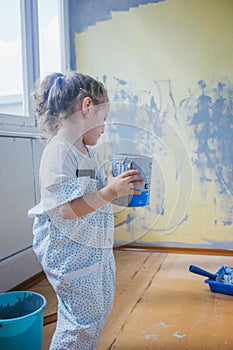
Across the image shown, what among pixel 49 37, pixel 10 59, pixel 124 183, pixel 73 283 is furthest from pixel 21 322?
pixel 49 37

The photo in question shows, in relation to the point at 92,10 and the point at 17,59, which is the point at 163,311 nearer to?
the point at 17,59

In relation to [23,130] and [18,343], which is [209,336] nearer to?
[18,343]

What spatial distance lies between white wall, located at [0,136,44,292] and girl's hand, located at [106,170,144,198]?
0.70m

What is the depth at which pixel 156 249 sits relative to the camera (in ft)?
6.61

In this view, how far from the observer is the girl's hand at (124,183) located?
0.76 m

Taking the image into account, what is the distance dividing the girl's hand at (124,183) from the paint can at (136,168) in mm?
25

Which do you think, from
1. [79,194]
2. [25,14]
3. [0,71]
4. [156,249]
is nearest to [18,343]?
[79,194]

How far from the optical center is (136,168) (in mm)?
810

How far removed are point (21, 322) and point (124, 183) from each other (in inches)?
15.8

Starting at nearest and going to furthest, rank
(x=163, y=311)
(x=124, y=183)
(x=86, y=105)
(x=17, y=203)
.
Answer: (x=124, y=183)
(x=86, y=105)
(x=163, y=311)
(x=17, y=203)

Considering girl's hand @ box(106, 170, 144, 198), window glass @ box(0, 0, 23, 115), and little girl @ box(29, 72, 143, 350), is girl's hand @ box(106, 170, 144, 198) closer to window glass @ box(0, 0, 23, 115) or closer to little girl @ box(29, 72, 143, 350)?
little girl @ box(29, 72, 143, 350)

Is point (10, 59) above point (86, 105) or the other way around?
above

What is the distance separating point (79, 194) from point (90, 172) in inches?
4.6

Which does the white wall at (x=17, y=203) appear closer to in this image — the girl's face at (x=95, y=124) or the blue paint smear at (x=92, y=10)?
the girl's face at (x=95, y=124)
